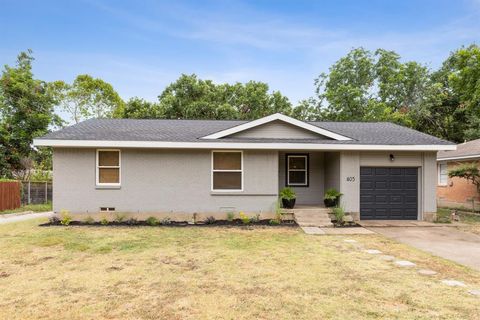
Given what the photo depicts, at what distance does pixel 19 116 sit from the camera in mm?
21219

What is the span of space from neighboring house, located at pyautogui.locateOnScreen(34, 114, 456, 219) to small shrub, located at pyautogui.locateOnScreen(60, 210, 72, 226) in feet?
1.02

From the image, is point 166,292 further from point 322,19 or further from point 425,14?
point 425,14

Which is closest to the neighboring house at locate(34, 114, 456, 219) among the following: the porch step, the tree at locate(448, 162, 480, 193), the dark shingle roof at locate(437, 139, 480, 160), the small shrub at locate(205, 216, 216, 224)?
the small shrub at locate(205, 216, 216, 224)

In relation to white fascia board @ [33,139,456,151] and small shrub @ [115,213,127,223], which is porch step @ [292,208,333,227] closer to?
white fascia board @ [33,139,456,151]

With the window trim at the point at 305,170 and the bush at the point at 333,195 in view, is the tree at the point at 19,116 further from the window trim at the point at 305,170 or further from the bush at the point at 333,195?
the bush at the point at 333,195

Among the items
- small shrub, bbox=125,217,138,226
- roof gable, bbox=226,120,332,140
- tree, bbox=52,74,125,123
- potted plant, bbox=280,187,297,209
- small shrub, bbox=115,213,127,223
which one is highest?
tree, bbox=52,74,125,123

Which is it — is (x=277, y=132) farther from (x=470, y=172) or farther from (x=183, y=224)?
(x=470, y=172)

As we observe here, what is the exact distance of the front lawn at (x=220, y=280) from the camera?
4.24m

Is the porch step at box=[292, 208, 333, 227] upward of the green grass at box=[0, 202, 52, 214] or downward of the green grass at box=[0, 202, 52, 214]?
upward

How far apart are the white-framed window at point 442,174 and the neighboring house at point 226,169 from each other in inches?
334

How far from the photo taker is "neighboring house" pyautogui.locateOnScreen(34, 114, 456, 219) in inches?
462

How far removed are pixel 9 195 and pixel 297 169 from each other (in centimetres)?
1454

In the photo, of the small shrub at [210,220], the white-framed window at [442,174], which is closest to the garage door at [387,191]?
the small shrub at [210,220]

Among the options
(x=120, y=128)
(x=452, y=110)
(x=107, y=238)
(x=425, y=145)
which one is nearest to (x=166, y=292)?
(x=107, y=238)
